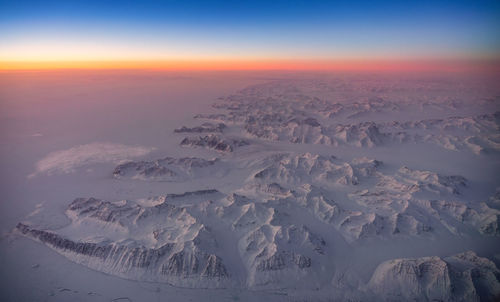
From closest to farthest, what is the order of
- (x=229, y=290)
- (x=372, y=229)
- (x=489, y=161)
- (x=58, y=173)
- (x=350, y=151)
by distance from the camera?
(x=229, y=290) → (x=372, y=229) → (x=58, y=173) → (x=489, y=161) → (x=350, y=151)

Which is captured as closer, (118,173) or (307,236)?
(307,236)

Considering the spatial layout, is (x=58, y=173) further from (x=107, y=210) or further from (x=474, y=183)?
(x=474, y=183)

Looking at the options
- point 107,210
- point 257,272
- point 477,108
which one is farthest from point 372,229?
point 477,108

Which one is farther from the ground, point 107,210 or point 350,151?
point 107,210

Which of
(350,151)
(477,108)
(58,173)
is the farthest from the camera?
(477,108)

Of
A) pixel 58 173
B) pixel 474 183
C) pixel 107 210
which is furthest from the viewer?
pixel 58 173

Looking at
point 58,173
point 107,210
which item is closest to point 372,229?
point 107,210

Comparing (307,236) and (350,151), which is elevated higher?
(307,236)

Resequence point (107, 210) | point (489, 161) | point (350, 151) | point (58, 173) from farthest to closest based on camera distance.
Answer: point (350, 151) < point (489, 161) < point (58, 173) < point (107, 210)

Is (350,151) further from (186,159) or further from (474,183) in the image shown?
(186,159)
